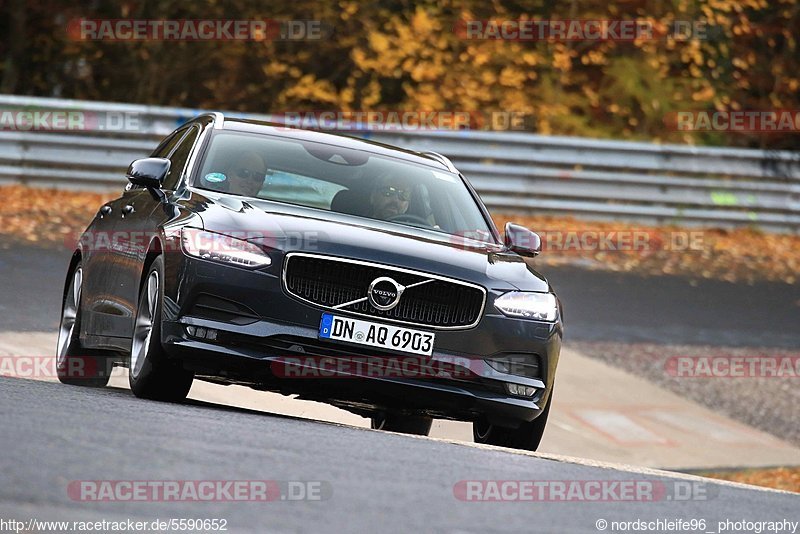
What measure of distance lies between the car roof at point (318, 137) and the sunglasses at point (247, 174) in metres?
0.55

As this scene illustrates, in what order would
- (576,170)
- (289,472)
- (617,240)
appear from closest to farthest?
(289,472), (617,240), (576,170)

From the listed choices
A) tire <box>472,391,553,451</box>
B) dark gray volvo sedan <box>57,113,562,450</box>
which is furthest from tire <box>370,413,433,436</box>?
tire <box>472,391,553,451</box>

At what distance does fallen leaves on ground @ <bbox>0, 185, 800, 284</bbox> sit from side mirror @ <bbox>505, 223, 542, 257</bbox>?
8.59 metres

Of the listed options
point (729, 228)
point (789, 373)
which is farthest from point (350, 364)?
point (729, 228)

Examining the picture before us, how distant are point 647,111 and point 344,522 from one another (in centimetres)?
2186

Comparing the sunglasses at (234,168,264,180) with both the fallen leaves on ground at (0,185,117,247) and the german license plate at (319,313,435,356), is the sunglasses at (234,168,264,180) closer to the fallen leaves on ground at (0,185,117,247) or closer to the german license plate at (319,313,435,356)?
the german license plate at (319,313,435,356)

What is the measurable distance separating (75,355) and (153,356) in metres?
2.31

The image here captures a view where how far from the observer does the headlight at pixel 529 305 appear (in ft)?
26.9

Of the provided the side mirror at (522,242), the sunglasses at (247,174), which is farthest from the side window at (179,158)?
the side mirror at (522,242)

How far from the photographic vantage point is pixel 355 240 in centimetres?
809

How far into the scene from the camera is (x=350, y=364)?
791 centimetres

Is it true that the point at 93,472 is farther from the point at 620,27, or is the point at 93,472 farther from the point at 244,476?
the point at 620,27

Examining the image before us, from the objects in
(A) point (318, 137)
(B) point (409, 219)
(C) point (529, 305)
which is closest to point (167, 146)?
(A) point (318, 137)

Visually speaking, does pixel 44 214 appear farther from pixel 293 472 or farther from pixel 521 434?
pixel 293 472
